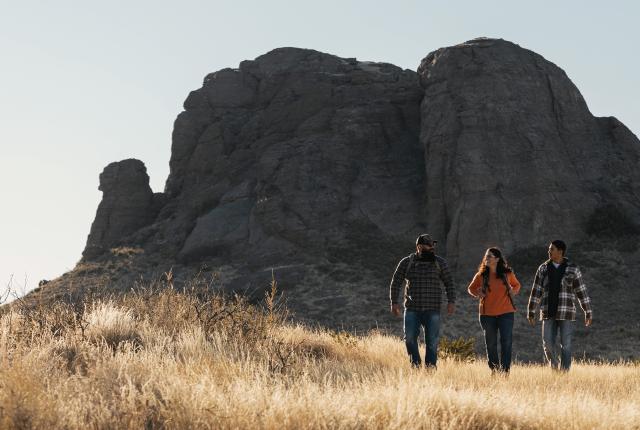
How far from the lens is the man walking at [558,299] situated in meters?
9.48

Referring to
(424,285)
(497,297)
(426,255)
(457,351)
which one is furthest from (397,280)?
(457,351)

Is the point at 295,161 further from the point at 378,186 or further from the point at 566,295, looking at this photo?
the point at 566,295

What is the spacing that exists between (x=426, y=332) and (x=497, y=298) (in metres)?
1.15

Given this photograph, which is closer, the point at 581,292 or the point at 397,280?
the point at 397,280

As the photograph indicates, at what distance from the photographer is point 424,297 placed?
902cm

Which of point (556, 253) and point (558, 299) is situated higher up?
point (556, 253)

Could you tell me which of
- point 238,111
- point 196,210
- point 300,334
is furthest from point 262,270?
point 300,334

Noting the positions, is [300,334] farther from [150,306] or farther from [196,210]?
[196,210]

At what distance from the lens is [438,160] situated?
130 feet

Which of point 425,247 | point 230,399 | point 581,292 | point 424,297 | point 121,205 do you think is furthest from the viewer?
point 121,205

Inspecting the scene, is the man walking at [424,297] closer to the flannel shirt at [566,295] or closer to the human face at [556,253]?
the flannel shirt at [566,295]

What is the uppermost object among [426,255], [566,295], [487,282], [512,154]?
[512,154]

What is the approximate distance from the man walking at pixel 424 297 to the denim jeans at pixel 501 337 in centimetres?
66

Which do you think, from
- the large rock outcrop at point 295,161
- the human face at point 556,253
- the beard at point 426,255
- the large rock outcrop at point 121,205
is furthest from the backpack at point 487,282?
the large rock outcrop at point 121,205
